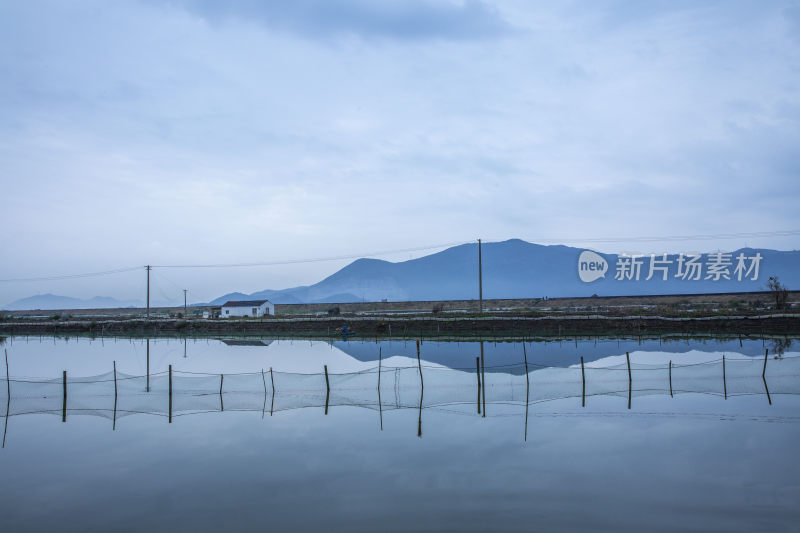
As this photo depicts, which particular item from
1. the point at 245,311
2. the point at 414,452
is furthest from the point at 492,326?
the point at 245,311

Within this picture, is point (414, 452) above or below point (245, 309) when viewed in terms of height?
below

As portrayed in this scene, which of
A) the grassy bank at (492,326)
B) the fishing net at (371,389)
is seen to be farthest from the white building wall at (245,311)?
the fishing net at (371,389)

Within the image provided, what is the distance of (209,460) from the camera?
11914mm

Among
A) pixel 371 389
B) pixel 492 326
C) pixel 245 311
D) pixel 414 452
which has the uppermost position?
pixel 245 311

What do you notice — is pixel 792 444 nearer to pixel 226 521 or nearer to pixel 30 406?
pixel 226 521

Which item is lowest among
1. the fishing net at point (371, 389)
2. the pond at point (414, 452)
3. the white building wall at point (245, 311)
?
the pond at point (414, 452)

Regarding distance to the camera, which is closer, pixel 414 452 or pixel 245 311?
pixel 414 452

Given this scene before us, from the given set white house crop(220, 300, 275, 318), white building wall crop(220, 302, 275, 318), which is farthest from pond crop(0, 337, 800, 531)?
white house crop(220, 300, 275, 318)

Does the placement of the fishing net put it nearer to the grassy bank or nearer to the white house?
the grassy bank

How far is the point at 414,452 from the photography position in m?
12.1

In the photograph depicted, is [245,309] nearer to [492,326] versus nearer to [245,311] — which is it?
[245,311]

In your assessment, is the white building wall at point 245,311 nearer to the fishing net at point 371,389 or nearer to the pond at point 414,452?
the pond at point 414,452

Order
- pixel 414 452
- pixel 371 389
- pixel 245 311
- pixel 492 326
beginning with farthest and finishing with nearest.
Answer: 1. pixel 245 311
2. pixel 492 326
3. pixel 371 389
4. pixel 414 452

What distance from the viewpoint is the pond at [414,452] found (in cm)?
882
